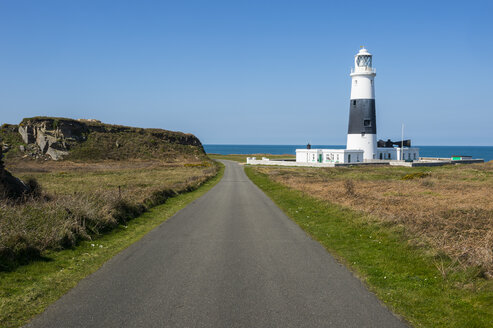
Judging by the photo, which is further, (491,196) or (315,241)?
(491,196)

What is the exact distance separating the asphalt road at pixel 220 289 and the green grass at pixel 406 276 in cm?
50

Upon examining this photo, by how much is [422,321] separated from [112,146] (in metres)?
84.2

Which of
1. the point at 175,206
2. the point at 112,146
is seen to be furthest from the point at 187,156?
the point at 175,206

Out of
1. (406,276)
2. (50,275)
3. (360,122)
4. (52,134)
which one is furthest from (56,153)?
(406,276)

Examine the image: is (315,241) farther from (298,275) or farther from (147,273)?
(147,273)

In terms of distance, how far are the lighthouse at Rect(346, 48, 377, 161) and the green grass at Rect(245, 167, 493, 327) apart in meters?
51.0

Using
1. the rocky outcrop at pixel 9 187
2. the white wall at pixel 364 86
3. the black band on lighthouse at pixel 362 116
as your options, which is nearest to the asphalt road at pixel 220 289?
the rocky outcrop at pixel 9 187

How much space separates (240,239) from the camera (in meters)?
13.6

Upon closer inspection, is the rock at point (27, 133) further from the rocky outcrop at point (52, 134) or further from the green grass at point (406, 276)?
the green grass at point (406, 276)

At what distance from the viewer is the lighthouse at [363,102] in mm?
63562

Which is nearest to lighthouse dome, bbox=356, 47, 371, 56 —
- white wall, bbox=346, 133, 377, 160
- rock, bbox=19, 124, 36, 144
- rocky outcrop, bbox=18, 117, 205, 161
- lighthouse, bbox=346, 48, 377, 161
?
lighthouse, bbox=346, 48, 377, 161

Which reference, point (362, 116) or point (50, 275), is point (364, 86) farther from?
point (50, 275)

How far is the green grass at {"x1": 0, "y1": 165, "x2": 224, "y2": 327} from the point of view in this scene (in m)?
7.26

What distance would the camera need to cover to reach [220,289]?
8305 millimetres
